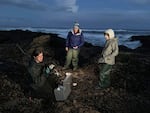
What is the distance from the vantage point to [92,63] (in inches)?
484

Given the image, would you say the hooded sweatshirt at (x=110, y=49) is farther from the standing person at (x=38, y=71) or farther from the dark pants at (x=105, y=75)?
the standing person at (x=38, y=71)

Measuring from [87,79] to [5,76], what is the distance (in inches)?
103

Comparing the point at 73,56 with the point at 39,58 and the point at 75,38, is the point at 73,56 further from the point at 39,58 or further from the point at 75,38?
the point at 39,58

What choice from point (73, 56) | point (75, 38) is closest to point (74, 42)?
point (75, 38)

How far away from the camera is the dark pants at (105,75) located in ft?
31.0

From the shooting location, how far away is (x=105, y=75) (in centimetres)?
956

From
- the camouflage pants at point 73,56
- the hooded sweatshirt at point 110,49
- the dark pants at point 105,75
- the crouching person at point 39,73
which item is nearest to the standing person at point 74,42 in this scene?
the camouflage pants at point 73,56

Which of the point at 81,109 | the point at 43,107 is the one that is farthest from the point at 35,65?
the point at 81,109

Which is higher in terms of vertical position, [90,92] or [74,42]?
[74,42]

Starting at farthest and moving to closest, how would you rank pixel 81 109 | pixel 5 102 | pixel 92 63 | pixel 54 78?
1. pixel 92 63
2. pixel 54 78
3. pixel 5 102
4. pixel 81 109

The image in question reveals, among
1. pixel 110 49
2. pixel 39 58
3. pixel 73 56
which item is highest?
pixel 110 49

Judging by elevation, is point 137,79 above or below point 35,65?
below

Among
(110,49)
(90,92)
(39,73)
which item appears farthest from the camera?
(90,92)

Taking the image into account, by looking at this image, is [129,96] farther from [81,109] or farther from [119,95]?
[81,109]
